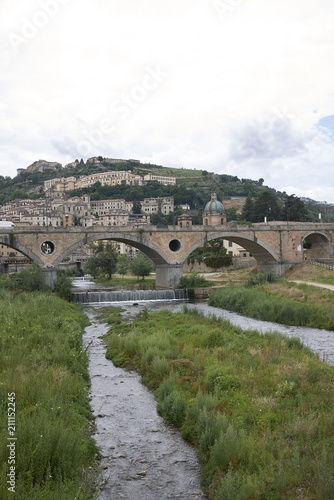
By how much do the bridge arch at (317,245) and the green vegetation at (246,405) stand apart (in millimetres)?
41935

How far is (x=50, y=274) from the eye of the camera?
4419cm

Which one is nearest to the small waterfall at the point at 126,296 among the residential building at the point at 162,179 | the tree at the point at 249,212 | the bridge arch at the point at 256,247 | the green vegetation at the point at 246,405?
the bridge arch at the point at 256,247

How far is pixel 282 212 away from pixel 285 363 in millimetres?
82217

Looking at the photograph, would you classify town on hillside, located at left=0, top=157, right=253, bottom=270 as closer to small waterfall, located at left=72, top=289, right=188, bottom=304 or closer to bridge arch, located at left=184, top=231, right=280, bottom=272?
bridge arch, located at left=184, top=231, right=280, bottom=272

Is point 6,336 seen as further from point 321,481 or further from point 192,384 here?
point 321,481

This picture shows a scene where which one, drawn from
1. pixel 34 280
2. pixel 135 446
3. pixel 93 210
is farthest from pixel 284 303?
pixel 93 210

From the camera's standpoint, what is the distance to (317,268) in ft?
158

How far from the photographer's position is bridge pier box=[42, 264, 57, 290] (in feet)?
143

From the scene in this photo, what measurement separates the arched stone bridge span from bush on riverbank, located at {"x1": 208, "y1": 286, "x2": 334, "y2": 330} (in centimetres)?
1597

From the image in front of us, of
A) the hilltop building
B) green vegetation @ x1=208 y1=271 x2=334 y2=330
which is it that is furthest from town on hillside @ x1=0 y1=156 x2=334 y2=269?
green vegetation @ x1=208 y1=271 x2=334 y2=330

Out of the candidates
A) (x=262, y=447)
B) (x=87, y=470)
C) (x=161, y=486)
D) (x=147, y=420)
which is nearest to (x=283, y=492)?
(x=262, y=447)

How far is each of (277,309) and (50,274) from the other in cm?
2488

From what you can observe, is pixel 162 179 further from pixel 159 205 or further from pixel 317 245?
pixel 317 245

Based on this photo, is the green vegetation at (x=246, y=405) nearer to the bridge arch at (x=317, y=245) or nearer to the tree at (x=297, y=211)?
the bridge arch at (x=317, y=245)
